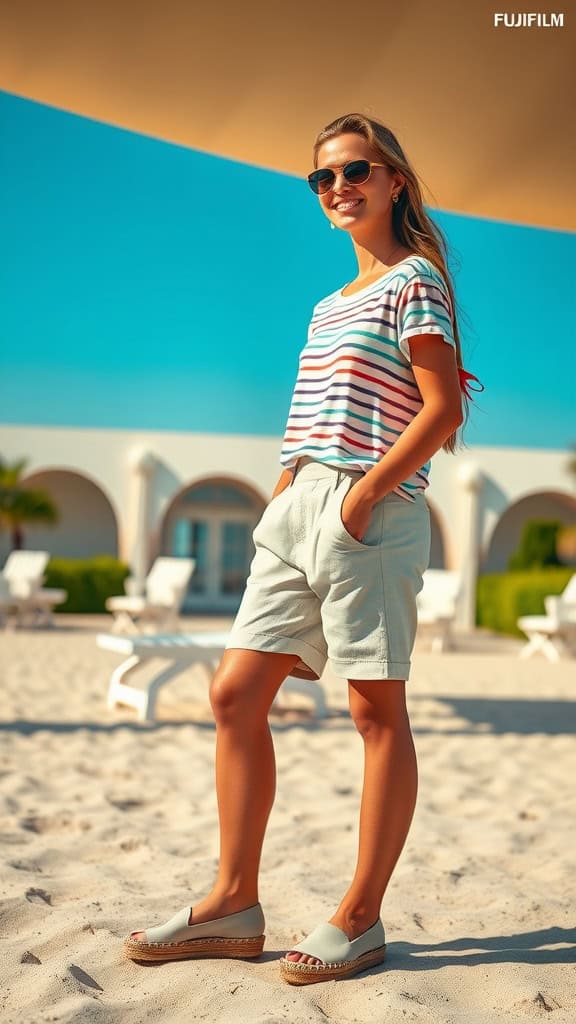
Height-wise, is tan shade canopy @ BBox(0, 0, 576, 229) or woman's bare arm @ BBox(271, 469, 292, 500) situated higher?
tan shade canopy @ BBox(0, 0, 576, 229)

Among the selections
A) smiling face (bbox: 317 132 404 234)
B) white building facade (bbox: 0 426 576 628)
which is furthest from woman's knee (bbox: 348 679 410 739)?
white building facade (bbox: 0 426 576 628)

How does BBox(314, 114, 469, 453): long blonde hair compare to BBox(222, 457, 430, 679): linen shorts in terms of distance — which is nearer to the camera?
BBox(222, 457, 430, 679): linen shorts

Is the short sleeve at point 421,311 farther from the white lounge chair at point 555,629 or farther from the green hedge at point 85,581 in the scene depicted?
the green hedge at point 85,581

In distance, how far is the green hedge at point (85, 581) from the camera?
1648cm

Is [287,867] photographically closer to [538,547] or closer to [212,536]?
[538,547]

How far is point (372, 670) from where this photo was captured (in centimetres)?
190

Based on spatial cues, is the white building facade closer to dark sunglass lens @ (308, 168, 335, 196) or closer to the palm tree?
the palm tree

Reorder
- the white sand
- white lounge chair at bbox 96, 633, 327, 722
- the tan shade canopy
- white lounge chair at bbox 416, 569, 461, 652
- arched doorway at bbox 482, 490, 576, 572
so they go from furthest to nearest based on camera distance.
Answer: arched doorway at bbox 482, 490, 576, 572 < white lounge chair at bbox 416, 569, 461, 652 < white lounge chair at bbox 96, 633, 327, 722 < the tan shade canopy < the white sand

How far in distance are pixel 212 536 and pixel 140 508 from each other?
9.49 ft

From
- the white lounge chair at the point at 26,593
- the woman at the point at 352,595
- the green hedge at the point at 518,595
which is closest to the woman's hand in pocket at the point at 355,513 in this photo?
the woman at the point at 352,595

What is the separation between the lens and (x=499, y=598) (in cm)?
1564

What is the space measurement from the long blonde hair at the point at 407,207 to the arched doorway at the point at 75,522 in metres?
18.7

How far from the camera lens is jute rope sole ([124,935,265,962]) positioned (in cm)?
191

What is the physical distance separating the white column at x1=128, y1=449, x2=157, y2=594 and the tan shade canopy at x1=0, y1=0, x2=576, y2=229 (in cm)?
1419
